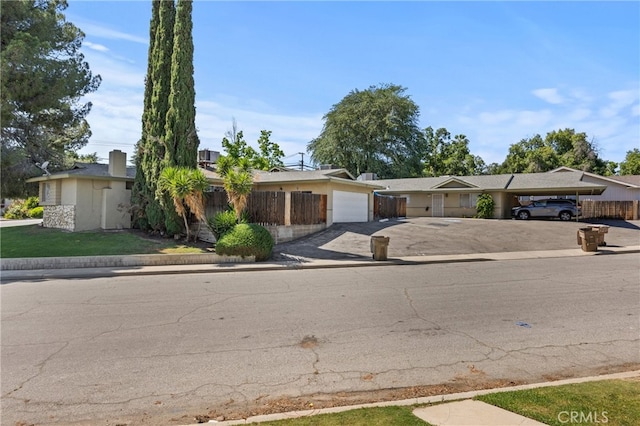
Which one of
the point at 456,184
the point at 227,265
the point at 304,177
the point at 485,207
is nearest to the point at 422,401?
the point at 227,265

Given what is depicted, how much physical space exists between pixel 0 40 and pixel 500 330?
25518 millimetres

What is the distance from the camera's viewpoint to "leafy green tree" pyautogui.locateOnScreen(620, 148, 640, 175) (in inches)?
2122

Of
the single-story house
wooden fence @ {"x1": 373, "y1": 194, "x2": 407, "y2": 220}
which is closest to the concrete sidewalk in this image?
the single-story house

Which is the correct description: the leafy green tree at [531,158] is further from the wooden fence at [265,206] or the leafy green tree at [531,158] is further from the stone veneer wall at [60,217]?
the stone veneer wall at [60,217]

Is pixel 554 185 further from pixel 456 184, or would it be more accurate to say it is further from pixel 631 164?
pixel 631 164

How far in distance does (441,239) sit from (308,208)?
7.24 meters

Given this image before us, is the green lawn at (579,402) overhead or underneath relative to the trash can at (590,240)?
underneath

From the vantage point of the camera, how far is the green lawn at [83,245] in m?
16.7

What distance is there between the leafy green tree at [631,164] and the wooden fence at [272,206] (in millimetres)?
52122

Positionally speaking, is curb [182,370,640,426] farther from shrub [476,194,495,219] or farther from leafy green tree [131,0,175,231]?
shrub [476,194,495,219]

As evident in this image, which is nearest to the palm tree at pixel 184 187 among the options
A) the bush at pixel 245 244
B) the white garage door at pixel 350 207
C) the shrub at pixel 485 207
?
the bush at pixel 245 244

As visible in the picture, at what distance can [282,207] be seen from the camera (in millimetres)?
20766

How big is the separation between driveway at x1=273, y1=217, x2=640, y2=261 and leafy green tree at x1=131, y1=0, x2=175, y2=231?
662 centimetres

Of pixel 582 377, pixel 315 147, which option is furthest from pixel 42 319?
pixel 315 147
